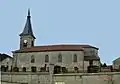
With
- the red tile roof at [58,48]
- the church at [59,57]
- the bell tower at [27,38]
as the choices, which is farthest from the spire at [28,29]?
the red tile roof at [58,48]

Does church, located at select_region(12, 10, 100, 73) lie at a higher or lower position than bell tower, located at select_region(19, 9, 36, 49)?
lower

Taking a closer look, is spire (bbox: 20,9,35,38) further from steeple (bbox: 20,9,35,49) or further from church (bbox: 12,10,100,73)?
church (bbox: 12,10,100,73)

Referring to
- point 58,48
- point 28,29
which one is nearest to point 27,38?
point 28,29

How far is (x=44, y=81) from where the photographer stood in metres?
40.0

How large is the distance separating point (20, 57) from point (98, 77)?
28692 millimetres

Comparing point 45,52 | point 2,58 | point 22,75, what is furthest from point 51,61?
point 22,75

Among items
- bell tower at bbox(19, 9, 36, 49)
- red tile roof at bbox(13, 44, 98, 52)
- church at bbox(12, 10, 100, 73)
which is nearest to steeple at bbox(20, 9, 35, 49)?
bell tower at bbox(19, 9, 36, 49)

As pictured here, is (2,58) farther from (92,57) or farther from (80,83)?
(80,83)

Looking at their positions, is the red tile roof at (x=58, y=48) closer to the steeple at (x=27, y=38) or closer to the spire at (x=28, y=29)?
the steeple at (x=27, y=38)

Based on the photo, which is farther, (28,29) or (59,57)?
(28,29)

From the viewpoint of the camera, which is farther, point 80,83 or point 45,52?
point 45,52

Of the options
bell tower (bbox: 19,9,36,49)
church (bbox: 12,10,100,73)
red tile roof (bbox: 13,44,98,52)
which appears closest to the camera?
church (bbox: 12,10,100,73)

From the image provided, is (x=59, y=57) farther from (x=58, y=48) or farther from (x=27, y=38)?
(x=27, y=38)

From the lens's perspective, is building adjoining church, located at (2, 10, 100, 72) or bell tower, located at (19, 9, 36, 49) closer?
building adjoining church, located at (2, 10, 100, 72)
